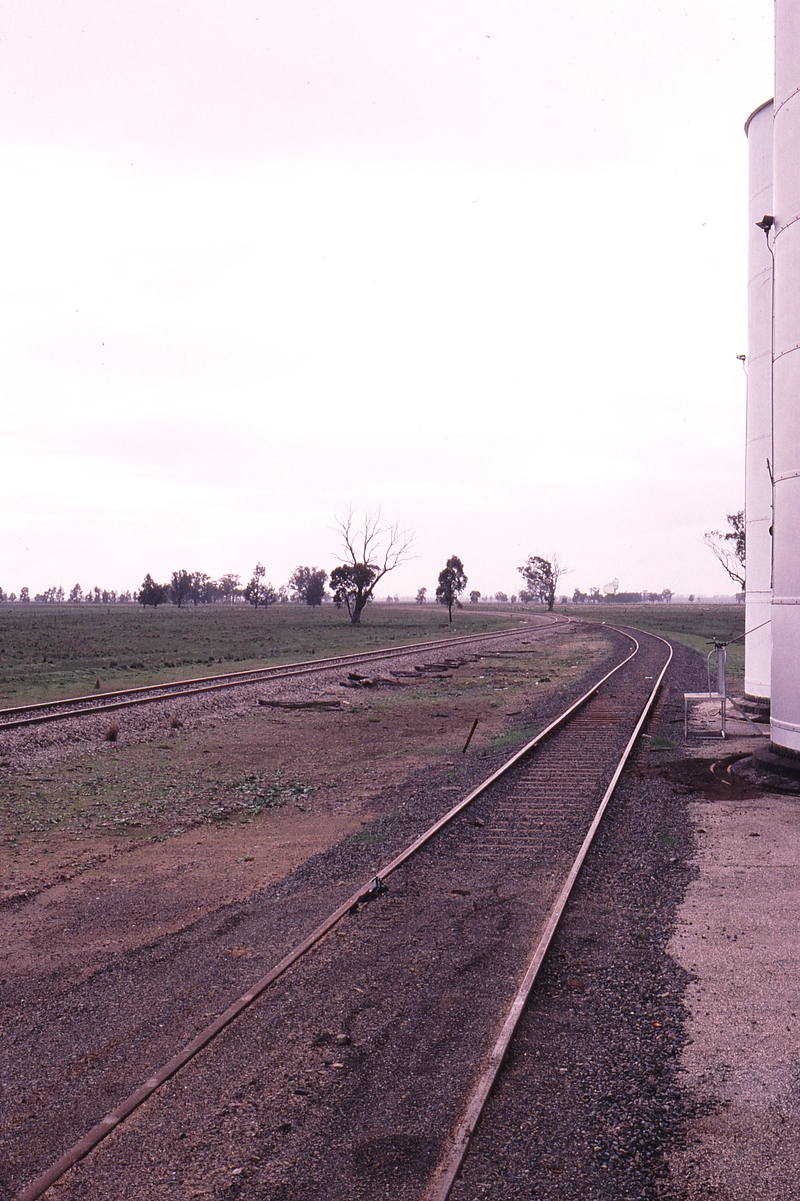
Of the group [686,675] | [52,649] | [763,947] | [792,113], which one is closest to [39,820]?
[763,947]

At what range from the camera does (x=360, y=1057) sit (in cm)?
517

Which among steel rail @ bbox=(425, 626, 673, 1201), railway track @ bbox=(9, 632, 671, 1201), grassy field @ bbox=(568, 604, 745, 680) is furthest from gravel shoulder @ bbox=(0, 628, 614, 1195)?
grassy field @ bbox=(568, 604, 745, 680)

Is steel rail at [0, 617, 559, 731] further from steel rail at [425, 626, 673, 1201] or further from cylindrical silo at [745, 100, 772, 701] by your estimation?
cylindrical silo at [745, 100, 772, 701]

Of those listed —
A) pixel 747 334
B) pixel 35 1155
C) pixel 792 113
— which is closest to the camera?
pixel 35 1155

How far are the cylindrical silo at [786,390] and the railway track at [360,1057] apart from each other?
6144 mm

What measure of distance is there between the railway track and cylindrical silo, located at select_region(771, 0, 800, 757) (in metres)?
6.14

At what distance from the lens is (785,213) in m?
13.6

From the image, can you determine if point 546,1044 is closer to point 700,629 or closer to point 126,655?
point 126,655

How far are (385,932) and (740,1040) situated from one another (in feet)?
9.46

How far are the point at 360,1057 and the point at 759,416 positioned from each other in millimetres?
17319

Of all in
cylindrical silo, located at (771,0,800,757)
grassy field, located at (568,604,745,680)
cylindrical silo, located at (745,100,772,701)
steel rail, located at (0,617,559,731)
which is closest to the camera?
cylindrical silo, located at (771,0,800,757)

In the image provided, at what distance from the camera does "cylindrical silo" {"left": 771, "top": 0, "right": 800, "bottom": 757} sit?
1311cm

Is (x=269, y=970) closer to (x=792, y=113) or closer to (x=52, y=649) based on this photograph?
(x=792, y=113)

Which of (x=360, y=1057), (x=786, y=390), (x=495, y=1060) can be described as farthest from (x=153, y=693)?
(x=495, y=1060)
